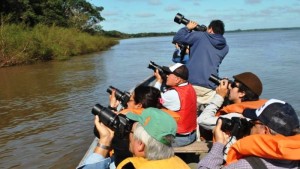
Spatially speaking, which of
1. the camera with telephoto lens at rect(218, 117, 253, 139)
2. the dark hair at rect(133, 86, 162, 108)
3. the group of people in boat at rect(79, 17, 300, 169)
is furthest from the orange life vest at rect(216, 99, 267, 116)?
the dark hair at rect(133, 86, 162, 108)

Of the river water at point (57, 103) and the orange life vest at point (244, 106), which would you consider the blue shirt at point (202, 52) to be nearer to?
the orange life vest at point (244, 106)

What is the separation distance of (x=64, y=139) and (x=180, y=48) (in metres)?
2.98

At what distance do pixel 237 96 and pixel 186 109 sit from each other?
22.2 inches

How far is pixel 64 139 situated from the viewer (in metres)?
7.68

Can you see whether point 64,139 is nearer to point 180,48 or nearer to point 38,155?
point 38,155

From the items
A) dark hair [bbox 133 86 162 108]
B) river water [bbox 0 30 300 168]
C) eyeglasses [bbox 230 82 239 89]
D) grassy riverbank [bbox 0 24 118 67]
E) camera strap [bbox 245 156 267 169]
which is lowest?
river water [bbox 0 30 300 168]

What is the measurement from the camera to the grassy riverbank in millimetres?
21281

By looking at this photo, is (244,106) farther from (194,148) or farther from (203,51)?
(203,51)

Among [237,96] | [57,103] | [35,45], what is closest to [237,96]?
[237,96]

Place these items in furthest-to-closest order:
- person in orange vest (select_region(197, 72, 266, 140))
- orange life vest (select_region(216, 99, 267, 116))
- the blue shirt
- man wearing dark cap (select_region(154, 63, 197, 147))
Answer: the blue shirt
man wearing dark cap (select_region(154, 63, 197, 147))
person in orange vest (select_region(197, 72, 266, 140))
orange life vest (select_region(216, 99, 267, 116))

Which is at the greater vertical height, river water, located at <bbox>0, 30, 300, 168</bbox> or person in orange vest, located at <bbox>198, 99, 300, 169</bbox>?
person in orange vest, located at <bbox>198, 99, 300, 169</bbox>

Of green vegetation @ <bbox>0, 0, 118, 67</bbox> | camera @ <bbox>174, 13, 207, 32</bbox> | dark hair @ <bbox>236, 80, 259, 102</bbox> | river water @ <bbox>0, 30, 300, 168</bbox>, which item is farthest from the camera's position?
green vegetation @ <bbox>0, 0, 118, 67</bbox>

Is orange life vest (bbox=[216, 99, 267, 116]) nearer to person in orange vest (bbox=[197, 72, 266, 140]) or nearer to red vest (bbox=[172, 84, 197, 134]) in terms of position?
person in orange vest (bbox=[197, 72, 266, 140])

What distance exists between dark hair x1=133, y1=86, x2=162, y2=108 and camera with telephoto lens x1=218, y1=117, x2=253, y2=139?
98cm
